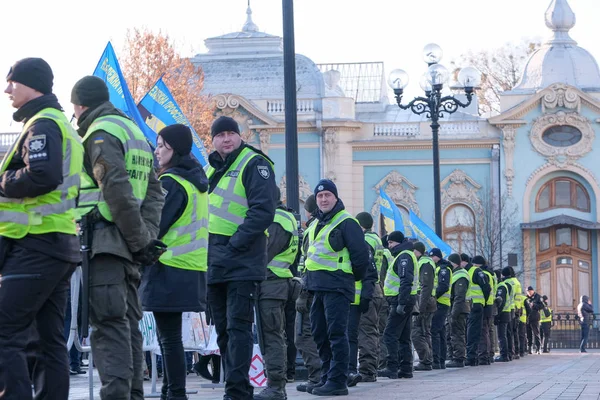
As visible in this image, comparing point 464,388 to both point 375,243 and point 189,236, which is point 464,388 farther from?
point 189,236

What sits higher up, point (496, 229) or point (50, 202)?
point (496, 229)

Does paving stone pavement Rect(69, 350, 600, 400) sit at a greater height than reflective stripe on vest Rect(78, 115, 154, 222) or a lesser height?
lesser

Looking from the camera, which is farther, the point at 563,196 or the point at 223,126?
the point at 563,196

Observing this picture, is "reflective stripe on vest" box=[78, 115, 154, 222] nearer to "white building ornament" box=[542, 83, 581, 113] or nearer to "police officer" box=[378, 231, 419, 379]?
"police officer" box=[378, 231, 419, 379]

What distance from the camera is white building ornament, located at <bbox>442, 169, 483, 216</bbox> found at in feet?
172

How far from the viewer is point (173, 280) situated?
9445mm

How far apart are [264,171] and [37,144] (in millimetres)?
3041

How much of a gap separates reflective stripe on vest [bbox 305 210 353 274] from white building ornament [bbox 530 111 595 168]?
3968 centimetres

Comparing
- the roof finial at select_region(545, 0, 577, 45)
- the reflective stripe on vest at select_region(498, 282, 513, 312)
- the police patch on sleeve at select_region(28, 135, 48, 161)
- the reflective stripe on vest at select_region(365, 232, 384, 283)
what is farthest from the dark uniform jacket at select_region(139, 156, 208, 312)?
the roof finial at select_region(545, 0, 577, 45)

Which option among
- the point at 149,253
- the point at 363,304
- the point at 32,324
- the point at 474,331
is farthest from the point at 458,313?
the point at 32,324

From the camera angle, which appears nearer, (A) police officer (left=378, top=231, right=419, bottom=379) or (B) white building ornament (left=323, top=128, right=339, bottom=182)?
(A) police officer (left=378, top=231, right=419, bottom=379)

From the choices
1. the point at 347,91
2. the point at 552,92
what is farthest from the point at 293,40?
the point at 347,91

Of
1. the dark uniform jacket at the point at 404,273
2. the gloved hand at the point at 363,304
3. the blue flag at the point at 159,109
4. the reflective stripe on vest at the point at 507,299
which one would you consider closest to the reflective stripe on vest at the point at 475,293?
the reflective stripe on vest at the point at 507,299

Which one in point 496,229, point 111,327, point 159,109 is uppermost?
point 496,229
